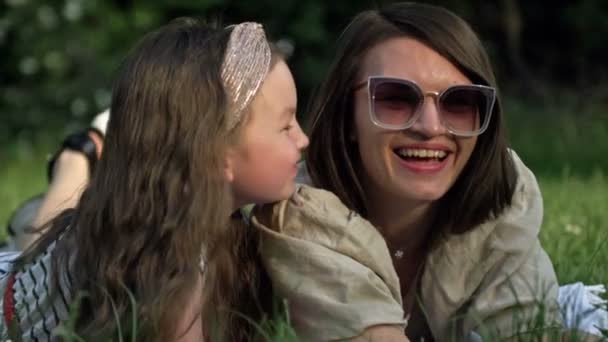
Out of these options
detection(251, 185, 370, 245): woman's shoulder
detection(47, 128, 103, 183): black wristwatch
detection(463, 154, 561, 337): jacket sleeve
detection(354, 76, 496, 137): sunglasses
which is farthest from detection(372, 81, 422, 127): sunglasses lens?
detection(47, 128, 103, 183): black wristwatch

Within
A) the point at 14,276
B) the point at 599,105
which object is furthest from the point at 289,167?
the point at 599,105

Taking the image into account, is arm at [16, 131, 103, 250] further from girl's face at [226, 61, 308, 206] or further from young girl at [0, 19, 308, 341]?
girl's face at [226, 61, 308, 206]

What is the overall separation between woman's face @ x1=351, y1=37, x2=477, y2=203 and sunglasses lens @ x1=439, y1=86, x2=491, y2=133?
0.02 meters

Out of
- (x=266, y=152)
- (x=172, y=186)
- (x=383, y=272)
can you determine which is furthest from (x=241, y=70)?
(x=383, y=272)

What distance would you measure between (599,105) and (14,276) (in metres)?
8.19

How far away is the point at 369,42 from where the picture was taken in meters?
2.80

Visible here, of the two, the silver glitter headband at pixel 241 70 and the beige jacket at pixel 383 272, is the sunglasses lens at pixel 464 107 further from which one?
the silver glitter headband at pixel 241 70

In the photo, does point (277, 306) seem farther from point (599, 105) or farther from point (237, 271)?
point (599, 105)

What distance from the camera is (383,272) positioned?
8.63ft

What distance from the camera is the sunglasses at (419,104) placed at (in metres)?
2.69

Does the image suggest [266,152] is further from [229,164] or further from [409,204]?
[409,204]

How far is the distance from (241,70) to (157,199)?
1.03 ft

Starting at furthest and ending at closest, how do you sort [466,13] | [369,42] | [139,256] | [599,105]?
[466,13]
[599,105]
[369,42]
[139,256]

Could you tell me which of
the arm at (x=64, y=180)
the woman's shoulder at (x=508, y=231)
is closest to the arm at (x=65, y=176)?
the arm at (x=64, y=180)
